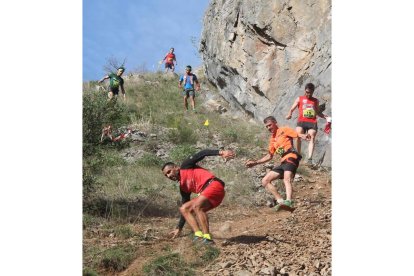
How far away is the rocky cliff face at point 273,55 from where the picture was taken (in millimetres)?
10398

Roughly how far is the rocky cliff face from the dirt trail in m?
2.24

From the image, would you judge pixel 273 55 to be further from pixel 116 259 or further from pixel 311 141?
pixel 116 259

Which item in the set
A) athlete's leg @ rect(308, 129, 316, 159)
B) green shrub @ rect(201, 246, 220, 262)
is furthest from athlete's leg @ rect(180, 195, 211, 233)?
athlete's leg @ rect(308, 129, 316, 159)

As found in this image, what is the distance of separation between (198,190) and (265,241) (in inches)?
35.8

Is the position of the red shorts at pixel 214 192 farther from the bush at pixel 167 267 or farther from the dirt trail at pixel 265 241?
the bush at pixel 167 267

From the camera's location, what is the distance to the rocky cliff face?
34.1 feet

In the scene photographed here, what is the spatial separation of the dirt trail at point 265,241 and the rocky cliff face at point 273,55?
88.1 inches

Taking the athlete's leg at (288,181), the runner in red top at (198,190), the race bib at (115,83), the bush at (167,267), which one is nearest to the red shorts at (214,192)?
the runner in red top at (198,190)

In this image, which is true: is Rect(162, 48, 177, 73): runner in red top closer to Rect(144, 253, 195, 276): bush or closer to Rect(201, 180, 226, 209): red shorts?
Rect(201, 180, 226, 209): red shorts

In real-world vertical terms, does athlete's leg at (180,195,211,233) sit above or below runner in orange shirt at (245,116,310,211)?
below

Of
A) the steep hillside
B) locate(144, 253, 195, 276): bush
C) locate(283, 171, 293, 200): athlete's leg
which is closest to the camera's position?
locate(144, 253, 195, 276): bush

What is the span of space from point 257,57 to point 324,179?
545 cm
